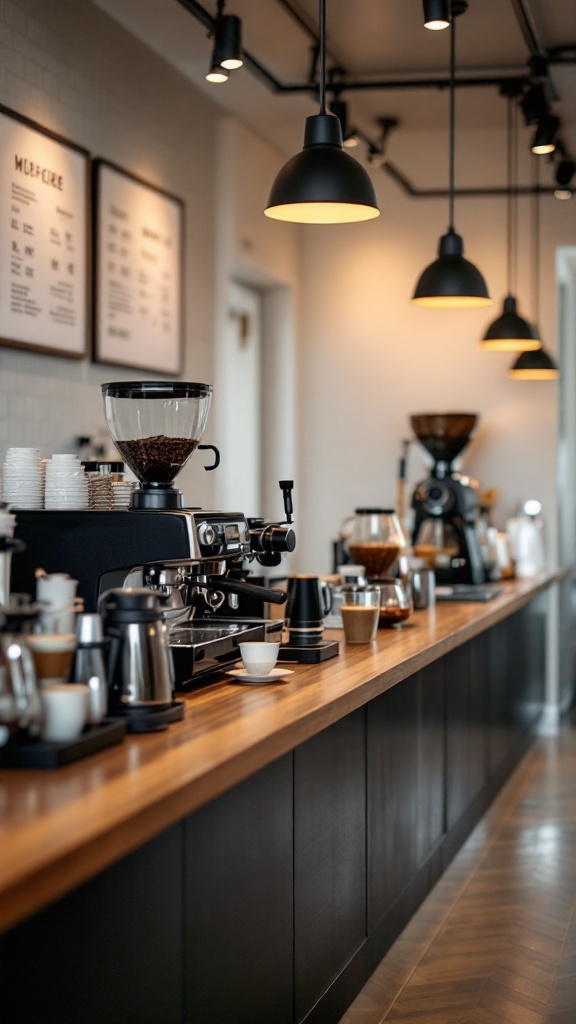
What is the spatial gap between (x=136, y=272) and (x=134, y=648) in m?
3.24

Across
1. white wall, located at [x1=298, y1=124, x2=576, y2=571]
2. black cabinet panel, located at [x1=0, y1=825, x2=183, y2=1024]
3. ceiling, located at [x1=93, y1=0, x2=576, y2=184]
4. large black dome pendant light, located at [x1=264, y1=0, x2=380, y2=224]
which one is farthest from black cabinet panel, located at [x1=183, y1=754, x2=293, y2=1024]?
white wall, located at [x1=298, y1=124, x2=576, y2=571]

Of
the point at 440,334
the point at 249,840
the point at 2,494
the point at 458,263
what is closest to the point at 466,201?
the point at 440,334

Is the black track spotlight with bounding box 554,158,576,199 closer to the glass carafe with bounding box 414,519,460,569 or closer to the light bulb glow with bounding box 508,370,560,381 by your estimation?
the light bulb glow with bounding box 508,370,560,381

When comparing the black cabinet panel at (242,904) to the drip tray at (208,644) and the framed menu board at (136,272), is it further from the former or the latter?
the framed menu board at (136,272)

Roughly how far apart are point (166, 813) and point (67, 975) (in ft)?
0.91

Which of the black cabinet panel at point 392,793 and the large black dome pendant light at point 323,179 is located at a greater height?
the large black dome pendant light at point 323,179

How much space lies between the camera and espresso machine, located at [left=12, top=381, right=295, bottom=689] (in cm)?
254

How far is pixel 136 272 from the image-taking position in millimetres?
5086

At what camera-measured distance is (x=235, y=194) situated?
19.7ft

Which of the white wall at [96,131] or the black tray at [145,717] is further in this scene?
the white wall at [96,131]

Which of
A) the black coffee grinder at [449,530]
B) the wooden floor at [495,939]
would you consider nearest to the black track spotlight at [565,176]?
the black coffee grinder at [449,530]

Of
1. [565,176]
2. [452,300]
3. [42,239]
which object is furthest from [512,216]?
[42,239]

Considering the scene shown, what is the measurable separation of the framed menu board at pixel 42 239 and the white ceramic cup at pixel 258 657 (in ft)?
6.01

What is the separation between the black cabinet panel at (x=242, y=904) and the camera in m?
2.05
